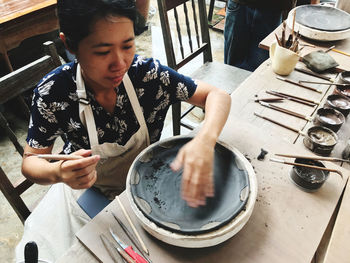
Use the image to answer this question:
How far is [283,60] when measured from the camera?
1882 millimetres

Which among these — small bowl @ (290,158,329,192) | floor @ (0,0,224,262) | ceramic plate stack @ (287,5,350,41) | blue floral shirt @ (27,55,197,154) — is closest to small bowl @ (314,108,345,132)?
small bowl @ (290,158,329,192)

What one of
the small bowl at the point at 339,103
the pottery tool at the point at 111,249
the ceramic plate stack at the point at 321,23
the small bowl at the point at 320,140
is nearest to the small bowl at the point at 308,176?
the small bowl at the point at 320,140

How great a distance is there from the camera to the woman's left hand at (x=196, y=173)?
1.00 m

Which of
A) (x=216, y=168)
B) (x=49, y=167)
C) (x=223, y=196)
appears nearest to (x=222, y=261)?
(x=223, y=196)

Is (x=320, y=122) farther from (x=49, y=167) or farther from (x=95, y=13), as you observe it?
(x=49, y=167)

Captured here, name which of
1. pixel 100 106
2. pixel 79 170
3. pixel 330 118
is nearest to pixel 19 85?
pixel 100 106

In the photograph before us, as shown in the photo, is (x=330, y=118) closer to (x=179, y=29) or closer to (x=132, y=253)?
(x=132, y=253)

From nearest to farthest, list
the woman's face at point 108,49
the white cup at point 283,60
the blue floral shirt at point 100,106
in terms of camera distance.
Result: 1. the woman's face at point 108,49
2. the blue floral shirt at point 100,106
3. the white cup at point 283,60

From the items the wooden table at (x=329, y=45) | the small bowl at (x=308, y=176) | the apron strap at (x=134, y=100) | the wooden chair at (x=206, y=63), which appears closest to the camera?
the small bowl at (x=308, y=176)

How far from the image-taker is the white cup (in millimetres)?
1836

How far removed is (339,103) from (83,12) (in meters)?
1.53

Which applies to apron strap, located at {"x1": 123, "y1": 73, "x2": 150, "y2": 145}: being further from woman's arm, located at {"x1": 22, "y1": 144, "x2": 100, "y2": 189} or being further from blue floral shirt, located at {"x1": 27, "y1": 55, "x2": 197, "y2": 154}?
woman's arm, located at {"x1": 22, "y1": 144, "x2": 100, "y2": 189}

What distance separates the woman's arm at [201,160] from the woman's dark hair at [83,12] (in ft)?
2.01

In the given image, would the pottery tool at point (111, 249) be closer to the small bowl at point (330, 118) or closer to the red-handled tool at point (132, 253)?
the red-handled tool at point (132, 253)
